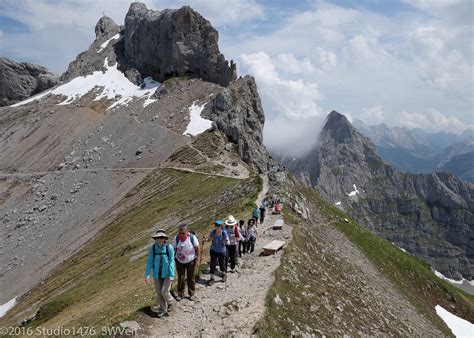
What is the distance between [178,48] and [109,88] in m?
25.3

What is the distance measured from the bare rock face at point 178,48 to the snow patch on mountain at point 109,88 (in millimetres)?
6304

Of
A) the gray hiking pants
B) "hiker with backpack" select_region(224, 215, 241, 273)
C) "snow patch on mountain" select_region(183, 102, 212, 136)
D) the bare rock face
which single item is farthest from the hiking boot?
the bare rock face

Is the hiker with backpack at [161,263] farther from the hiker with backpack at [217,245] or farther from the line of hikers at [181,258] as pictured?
the hiker with backpack at [217,245]

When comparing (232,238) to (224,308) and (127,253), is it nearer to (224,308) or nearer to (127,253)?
(224,308)

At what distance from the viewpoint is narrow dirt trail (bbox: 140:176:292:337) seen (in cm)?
1741

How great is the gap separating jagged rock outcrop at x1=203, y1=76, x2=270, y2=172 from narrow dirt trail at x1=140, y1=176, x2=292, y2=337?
209 ft

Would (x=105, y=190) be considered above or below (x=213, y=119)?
below

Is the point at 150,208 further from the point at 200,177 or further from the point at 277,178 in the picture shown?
the point at 277,178

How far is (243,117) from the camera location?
3991 inches

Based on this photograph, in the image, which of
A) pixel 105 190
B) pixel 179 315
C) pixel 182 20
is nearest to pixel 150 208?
pixel 105 190

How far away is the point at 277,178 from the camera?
189ft

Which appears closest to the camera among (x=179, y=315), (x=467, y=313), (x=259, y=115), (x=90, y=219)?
(x=179, y=315)

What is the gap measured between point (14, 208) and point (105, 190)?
2119cm

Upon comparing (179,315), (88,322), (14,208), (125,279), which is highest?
(179,315)
